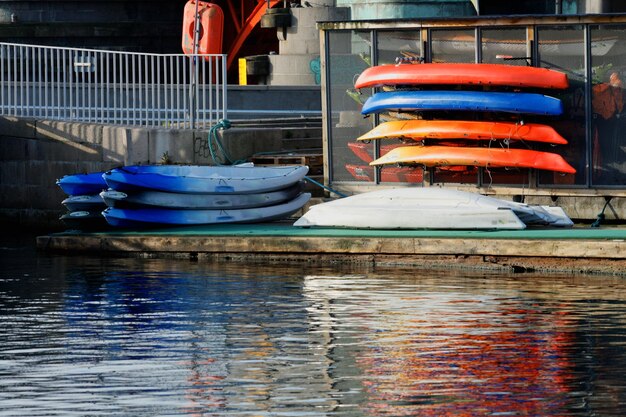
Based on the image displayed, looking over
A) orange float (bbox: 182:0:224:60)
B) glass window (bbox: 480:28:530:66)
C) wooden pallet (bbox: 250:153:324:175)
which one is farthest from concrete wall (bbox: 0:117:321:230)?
orange float (bbox: 182:0:224:60)

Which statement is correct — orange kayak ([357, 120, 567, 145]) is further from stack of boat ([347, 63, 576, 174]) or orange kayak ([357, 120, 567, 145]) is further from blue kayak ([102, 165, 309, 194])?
blue kayak ([102, 165, 309, 194])

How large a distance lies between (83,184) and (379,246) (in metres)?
4.89

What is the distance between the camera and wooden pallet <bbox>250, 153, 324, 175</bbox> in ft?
85.2

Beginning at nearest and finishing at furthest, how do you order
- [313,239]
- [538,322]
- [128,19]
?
[538,322] < [313,239] < [128,19]

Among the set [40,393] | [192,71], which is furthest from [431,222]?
[40,393]

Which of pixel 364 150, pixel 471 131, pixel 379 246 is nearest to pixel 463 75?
pixel 471 131

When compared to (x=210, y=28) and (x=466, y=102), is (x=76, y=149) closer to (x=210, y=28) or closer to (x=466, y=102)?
(x=466, y=102)

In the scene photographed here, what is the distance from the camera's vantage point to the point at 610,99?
75.0ft

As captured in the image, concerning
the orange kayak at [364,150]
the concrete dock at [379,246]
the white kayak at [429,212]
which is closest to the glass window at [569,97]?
the white kayak at [429,212]

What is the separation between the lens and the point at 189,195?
2348cm

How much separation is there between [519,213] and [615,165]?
1807mm

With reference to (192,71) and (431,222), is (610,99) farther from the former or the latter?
(192,71)

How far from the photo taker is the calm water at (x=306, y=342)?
530 inches

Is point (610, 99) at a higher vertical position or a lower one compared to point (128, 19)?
lower
